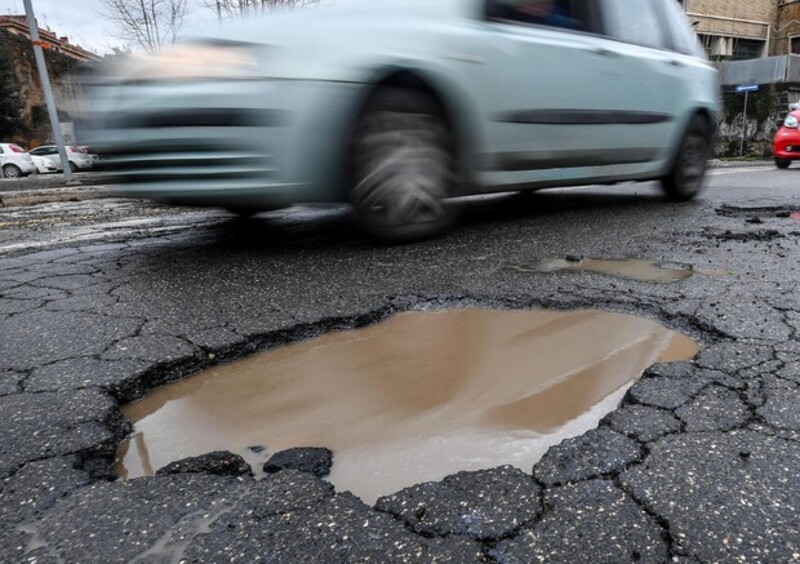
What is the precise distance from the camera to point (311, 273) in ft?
9.37

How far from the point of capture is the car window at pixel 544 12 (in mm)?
3316

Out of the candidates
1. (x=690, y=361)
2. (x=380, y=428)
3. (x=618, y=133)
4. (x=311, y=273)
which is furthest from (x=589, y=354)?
(x=618, y=133)

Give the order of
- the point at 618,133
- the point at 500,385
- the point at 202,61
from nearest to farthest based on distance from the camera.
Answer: the point at 500,385, the point at 202,61, the point at 618,133

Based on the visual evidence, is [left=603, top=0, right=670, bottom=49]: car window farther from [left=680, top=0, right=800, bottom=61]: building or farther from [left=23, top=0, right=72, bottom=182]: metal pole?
[left=680, top=0, right=800, bottom=61]: building

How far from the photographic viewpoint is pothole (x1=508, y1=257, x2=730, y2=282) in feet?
9.09

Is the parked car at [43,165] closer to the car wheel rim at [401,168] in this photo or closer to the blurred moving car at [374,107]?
the blurred moving car at [374,107]

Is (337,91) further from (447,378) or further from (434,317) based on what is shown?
(447,378)

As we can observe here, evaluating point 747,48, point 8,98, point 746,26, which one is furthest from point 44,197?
point 747,48

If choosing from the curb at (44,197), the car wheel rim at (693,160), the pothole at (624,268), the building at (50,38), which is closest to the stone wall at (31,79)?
the building at (50,38)

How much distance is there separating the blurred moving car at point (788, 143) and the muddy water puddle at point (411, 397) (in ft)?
34.1

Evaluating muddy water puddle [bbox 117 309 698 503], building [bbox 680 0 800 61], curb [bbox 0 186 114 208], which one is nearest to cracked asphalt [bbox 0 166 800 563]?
muddy water puddle [bbox 117 309 698 503]

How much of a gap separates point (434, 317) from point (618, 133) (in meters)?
2.69

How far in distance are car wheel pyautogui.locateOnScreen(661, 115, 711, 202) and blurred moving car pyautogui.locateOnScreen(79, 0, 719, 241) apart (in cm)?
135

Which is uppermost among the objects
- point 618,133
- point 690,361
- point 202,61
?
point 202,61
